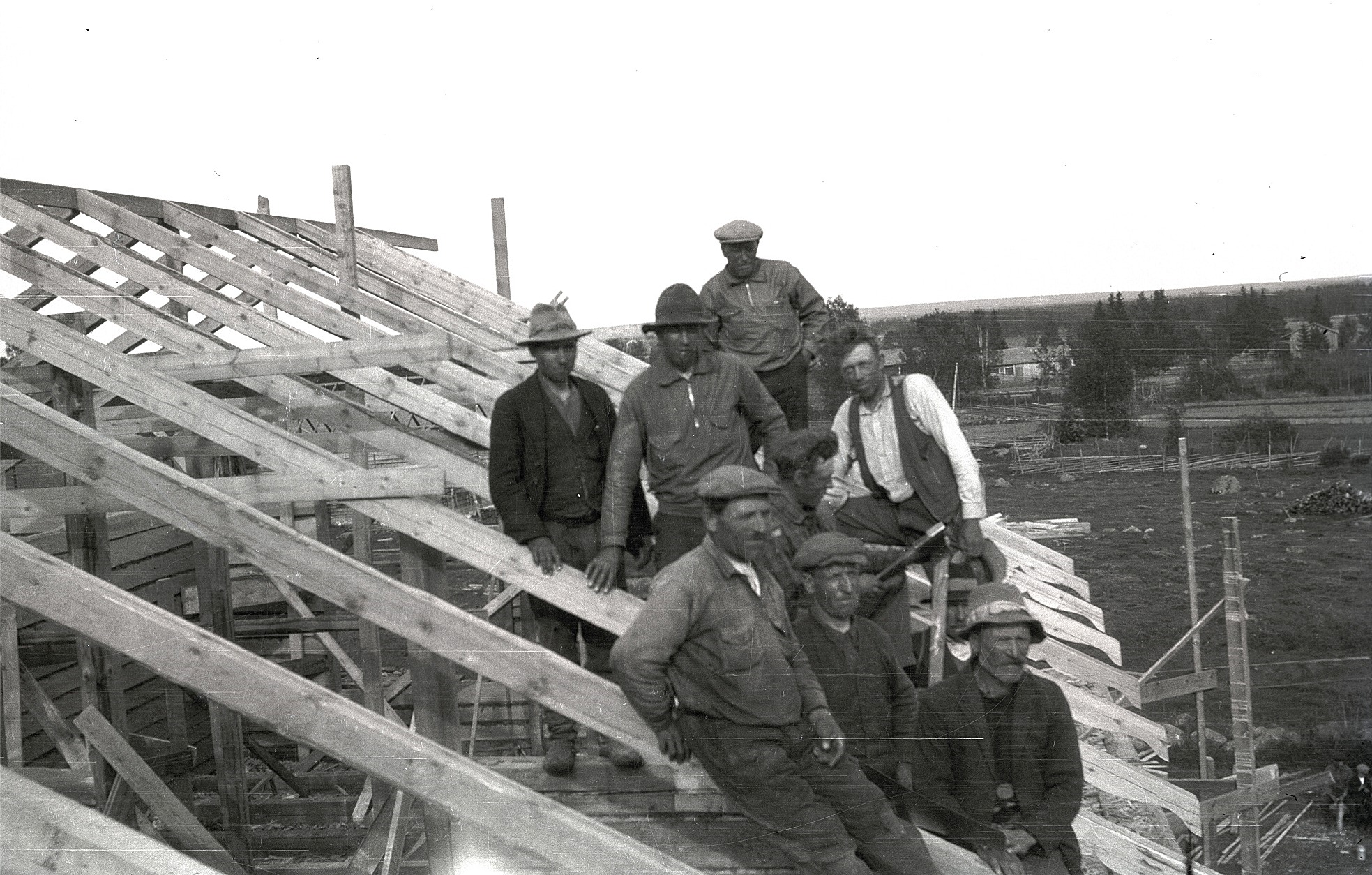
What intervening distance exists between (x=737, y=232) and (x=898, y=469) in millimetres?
1285

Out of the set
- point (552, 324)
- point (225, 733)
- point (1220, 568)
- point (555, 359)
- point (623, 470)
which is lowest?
point (1220, 568)

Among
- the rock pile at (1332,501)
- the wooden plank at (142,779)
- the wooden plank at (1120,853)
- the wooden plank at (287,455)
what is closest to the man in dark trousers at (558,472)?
the wooden plank at (287,455)

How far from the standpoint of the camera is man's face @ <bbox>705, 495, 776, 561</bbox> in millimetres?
3314

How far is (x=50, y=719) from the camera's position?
557cm

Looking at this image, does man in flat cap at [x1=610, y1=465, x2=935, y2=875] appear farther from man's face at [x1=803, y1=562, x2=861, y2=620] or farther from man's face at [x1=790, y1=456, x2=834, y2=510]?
man's face at [x1=790, y1=456, x2=834, y2=510]

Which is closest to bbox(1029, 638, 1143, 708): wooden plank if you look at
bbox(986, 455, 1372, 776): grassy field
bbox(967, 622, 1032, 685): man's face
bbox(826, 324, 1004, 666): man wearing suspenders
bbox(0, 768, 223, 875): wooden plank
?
bbox(826, 324, 1004, 666): man wearing suspenders

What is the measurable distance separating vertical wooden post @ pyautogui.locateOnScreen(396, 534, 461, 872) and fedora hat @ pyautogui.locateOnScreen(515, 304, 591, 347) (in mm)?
963

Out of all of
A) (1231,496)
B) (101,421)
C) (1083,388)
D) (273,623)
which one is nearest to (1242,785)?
(1083,388)

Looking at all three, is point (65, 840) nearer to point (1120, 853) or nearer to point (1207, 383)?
point (1120, 853)

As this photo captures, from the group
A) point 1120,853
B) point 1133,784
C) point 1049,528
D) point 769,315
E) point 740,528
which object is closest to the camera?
point 740,528

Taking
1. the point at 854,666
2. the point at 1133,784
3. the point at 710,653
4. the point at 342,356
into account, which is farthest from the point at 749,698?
the point at 1133,784

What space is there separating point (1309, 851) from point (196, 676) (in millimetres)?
11936

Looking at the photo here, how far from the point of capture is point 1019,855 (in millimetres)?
3609

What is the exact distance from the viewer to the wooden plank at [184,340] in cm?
525
